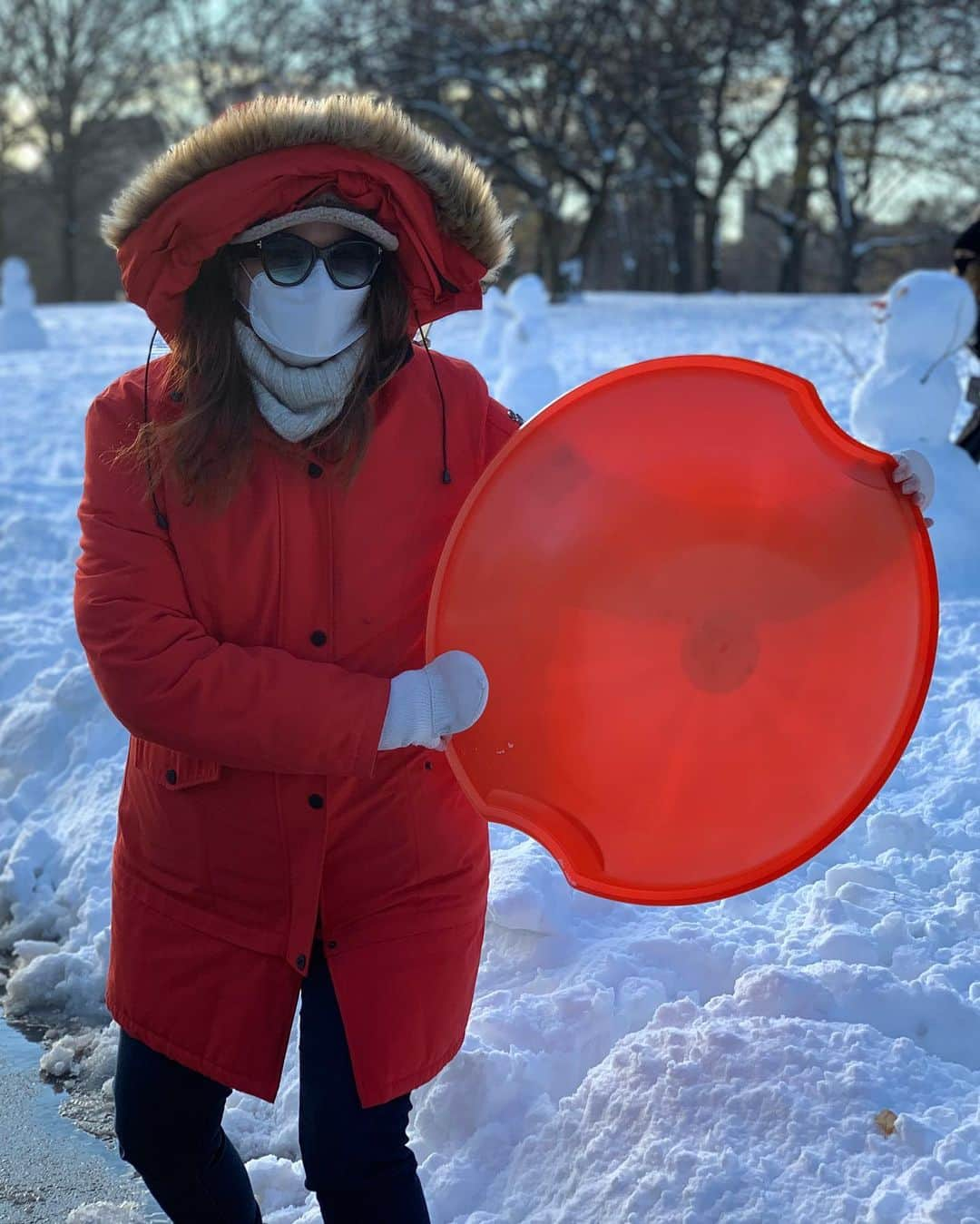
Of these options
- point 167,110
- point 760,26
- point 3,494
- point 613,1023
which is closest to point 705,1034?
point 613,1023

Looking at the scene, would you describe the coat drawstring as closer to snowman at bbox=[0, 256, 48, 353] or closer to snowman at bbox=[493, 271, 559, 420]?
snowman at bbox=[493, 271, 559, 420]

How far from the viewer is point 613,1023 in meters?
2.67

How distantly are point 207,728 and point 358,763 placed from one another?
0.20 meters

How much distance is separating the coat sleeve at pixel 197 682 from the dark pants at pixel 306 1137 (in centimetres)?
35

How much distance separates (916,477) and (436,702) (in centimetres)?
76

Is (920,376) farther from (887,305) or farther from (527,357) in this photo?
(527,357)

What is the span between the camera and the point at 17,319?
16906 millimetres

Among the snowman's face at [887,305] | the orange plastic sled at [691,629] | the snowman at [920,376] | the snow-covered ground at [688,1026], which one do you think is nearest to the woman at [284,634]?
the orange plastic sled at [691,629]

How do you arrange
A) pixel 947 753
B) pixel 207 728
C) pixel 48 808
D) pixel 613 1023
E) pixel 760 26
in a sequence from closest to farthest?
1. pixel 207 728
2. pixel 613 1023
3. pixel 947 753
4. pixel 48 808
5. pixel 760 26

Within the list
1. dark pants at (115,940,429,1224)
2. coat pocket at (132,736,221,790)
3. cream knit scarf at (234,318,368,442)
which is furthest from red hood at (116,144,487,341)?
dark pants at (115,940,429,1224)

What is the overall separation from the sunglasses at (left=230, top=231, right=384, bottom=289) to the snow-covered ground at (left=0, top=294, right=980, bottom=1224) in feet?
4.82

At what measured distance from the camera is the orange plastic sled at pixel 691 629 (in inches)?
75.1

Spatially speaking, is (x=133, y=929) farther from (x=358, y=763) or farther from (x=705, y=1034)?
(x=705, y=1034)

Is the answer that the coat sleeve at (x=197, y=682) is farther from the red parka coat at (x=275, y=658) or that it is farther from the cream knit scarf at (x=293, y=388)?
the cream knit scarf at (x=293, y=388)
